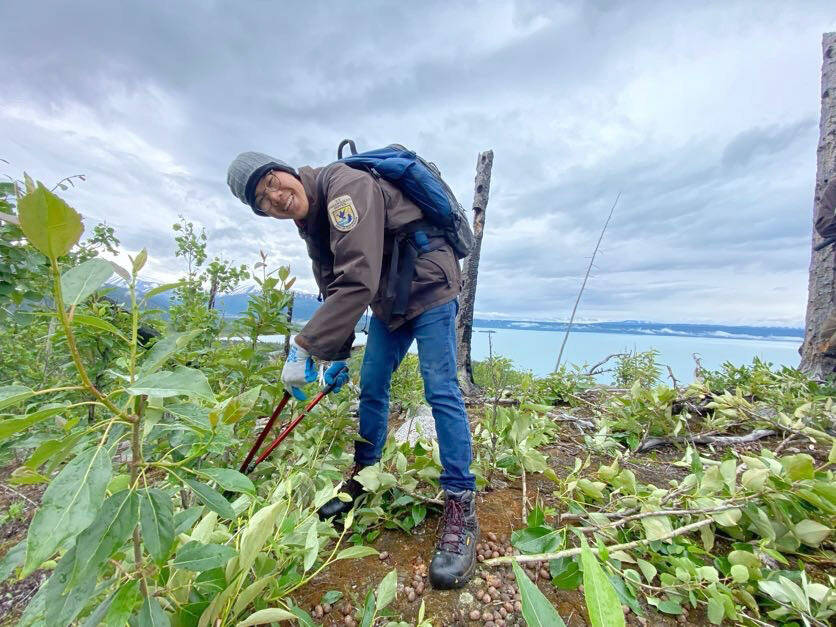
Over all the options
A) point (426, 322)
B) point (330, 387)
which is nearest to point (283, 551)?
point (330, 387)

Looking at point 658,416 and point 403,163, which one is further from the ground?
point 403,163

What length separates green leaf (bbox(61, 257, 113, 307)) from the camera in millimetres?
676

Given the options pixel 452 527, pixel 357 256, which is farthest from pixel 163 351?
pixel 452 527

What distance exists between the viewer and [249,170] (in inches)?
79.7

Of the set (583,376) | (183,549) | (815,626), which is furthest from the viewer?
(583,376)

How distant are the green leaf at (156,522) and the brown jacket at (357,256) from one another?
1.15 meters

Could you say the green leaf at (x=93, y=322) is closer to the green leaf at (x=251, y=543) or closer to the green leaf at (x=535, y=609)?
→ the green leaf at (x=251, y=543)

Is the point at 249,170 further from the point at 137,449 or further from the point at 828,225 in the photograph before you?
the point at 828,225

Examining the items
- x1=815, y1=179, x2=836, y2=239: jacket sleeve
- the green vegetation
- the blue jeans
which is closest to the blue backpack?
the blue jeans

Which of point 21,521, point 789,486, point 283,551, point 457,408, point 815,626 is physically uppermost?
point 457,408

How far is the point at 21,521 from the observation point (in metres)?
2.41

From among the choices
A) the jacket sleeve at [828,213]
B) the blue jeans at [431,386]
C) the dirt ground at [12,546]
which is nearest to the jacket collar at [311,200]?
the blue jeans at [431,386]

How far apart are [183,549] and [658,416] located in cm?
301

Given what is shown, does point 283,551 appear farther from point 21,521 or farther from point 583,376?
point 583,376
